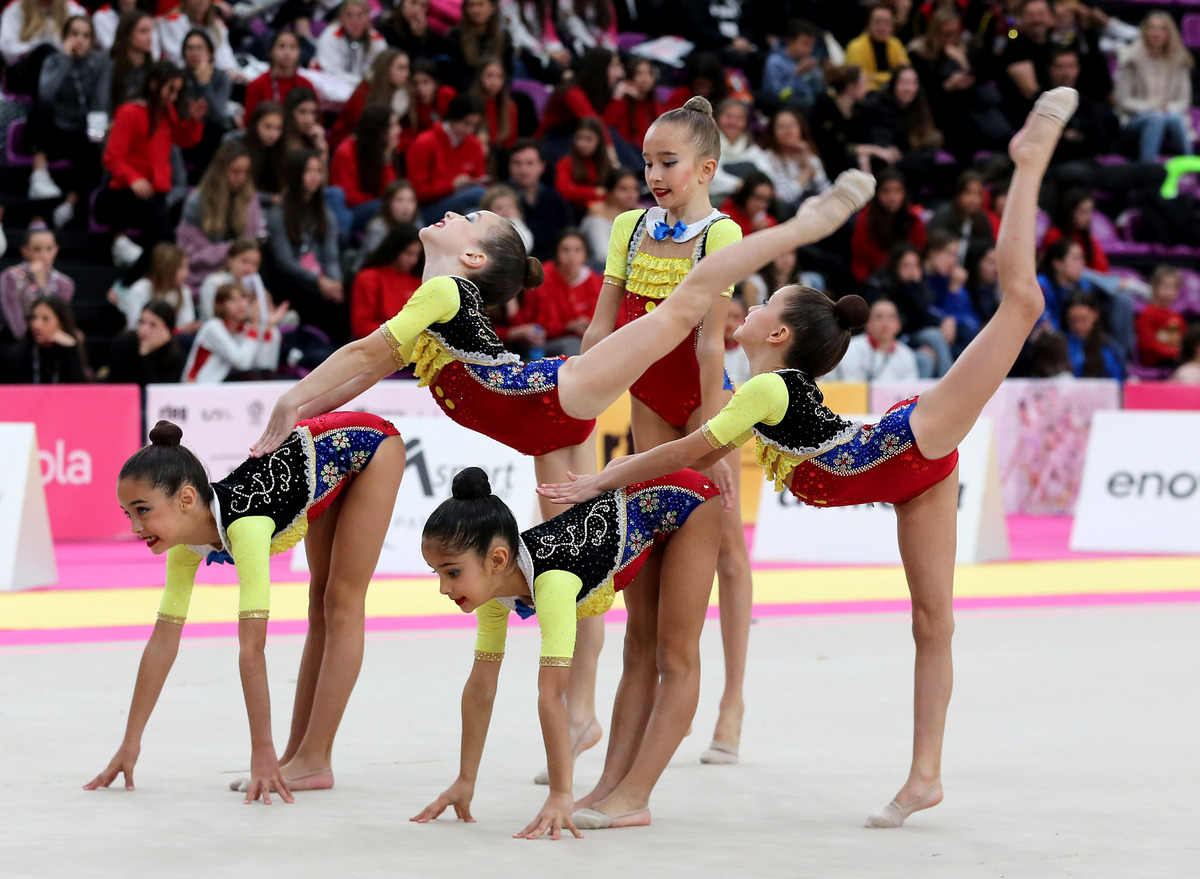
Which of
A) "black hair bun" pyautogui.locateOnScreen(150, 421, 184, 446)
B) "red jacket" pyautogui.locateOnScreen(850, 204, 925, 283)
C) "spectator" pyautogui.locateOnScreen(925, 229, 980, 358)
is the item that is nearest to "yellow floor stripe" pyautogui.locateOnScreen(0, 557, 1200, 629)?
"black hair bun" pyautogui.locateOnScreen(150, 421, 184, 446)

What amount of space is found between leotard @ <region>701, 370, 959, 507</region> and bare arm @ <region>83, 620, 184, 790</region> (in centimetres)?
140

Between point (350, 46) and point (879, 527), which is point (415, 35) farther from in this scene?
point (879, 527)

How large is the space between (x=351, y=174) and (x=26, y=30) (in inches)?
88.8

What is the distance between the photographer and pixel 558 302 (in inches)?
413

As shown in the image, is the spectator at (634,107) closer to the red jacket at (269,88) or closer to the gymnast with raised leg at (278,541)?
the red jacket at (269,88)

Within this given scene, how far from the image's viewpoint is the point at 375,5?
42.2 ft

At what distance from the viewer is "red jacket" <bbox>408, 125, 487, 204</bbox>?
11.0 metres

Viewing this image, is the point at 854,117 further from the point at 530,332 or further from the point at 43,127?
the point at 43,127

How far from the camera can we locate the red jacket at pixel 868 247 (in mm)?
12305

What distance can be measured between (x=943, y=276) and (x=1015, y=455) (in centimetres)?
193

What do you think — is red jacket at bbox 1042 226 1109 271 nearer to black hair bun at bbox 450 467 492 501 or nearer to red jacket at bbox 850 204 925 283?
red jacket at bbox 850 204 925 283

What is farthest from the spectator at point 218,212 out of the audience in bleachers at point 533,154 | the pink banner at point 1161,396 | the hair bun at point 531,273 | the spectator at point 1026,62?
the spectator at point 1026,62

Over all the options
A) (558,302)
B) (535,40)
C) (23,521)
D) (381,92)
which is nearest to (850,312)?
(23,521)

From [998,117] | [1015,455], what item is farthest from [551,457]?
[998,117]
